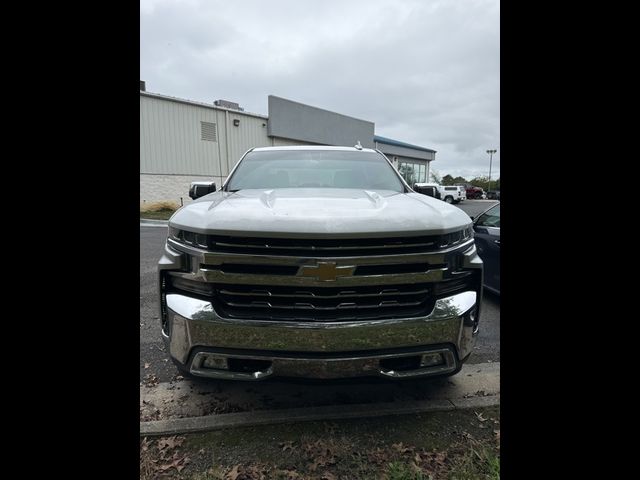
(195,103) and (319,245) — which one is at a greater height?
(195,103)

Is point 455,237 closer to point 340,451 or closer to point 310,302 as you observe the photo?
point 310,302

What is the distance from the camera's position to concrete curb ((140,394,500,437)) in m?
2.07

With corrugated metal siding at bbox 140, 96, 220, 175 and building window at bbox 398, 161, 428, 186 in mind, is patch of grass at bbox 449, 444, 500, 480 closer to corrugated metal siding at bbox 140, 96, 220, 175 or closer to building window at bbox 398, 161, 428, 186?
corrugated metal siding at bbox 140, 96, 220, 175

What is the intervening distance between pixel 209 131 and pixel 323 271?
59.6 ft

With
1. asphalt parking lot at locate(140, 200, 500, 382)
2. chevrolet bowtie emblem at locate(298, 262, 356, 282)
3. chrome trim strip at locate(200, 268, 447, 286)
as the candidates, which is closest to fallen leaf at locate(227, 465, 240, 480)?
chrome trim strip at locate(200, 268, 447, 286)

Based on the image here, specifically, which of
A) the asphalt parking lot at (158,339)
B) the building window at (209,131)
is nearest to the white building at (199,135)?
the building window at (209,131)

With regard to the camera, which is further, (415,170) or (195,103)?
(415,170)

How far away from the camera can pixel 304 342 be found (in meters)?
1.71

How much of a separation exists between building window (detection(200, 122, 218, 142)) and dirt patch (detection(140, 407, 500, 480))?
58.5ft

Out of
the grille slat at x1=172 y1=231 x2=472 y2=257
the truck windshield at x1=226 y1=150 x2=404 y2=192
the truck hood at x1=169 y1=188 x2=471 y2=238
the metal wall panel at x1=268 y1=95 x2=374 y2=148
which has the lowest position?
the grille slat at x1=172 y1=231 x2=472 y2=257

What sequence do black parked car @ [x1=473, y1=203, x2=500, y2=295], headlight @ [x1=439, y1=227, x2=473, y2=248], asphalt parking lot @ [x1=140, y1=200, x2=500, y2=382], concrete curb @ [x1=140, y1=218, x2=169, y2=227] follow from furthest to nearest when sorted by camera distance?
concrete curb @ [x1=140, y1=218, x2=169, y2=227] < black parked car @ [x1=473, y1=203, x2=500, y2=295] < asphalt parking lot @ [x1=140, y1=200, x2=500, y2=382] < headlight @ [x1=439, y1=227, x2=473, y2=248]

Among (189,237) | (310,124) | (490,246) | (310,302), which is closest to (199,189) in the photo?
(189,237)
